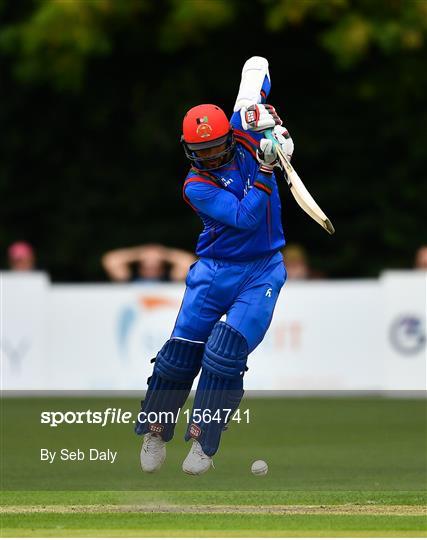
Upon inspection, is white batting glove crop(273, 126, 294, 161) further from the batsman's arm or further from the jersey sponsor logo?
the jersey sponsor logo

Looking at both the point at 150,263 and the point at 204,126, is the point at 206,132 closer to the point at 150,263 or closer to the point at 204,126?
the point at 204,126

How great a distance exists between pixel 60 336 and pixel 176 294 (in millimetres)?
1243

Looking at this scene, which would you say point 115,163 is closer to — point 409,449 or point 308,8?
point 308,8

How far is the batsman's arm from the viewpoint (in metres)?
7.43

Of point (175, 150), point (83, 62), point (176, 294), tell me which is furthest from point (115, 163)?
point (176, 294)

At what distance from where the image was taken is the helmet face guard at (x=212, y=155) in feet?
24.3

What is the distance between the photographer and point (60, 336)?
14188 millimetres

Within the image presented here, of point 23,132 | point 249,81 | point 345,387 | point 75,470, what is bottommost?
point 345,387

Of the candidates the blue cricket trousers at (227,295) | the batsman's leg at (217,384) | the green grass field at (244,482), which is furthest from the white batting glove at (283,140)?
the green grass field at (244,482)

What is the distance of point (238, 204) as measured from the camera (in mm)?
7477

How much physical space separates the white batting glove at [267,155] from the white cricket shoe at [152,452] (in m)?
1.58

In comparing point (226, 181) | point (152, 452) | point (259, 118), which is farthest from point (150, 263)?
point (259, 118)

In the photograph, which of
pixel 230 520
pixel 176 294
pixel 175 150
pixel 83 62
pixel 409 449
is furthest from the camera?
pixel 175 150

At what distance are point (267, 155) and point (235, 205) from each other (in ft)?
1.03
